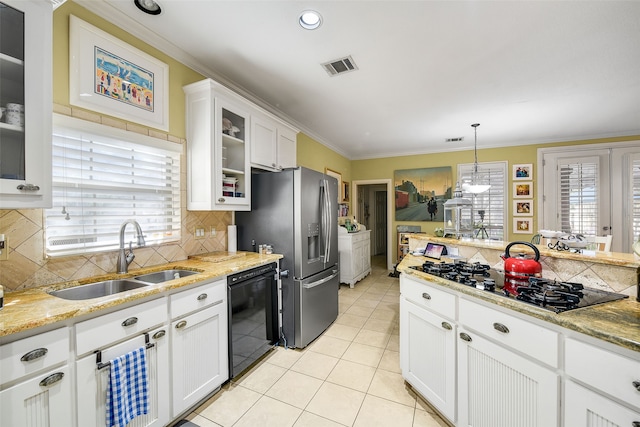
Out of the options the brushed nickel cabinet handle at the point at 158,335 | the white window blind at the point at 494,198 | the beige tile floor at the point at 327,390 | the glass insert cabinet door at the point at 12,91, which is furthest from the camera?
the white window blind at the point at 494,198

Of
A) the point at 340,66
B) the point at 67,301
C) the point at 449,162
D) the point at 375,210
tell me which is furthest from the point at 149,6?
the point at 375,210

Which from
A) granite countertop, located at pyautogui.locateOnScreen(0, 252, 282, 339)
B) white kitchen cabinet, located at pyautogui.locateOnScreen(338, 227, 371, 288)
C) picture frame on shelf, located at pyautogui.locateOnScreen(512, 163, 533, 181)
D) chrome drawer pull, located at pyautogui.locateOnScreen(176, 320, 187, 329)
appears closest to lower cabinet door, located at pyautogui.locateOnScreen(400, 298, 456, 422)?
granite countertop, located at pyautogui.locateOnScreen(0, 252, 282, 339)

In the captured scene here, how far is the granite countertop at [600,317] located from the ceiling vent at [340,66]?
Result: 2.10 metres

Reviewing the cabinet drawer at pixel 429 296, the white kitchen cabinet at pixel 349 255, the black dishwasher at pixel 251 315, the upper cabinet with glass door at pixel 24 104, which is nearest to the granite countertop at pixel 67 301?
the black dishwasher at pixel 251 315

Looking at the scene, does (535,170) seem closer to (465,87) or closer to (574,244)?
(465,87)

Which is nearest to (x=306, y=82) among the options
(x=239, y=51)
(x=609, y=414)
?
(x=239, y=51)

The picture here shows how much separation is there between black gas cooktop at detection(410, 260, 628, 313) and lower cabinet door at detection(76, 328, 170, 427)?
1801 millimetres

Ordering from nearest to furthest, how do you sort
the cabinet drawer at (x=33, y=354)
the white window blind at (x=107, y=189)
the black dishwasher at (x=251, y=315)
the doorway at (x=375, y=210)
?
the cabinet drawer at (x=33, y=354), the white window blind at (x=107, y=189), the black dishwasher at (x=251, y=315), the doorway at (x=375, y=210)

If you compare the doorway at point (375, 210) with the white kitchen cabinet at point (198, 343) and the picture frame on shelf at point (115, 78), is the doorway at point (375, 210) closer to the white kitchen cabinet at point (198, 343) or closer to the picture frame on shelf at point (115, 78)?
the white kitchen cabinet at point (198, 343)

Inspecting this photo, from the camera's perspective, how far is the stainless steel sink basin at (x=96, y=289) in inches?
62.1

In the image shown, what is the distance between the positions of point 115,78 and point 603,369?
10.0 ft

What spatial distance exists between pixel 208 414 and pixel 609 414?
2090mm

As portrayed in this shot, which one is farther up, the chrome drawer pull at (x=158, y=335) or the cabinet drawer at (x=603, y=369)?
the cabinet drawer at (x=603, y=369)

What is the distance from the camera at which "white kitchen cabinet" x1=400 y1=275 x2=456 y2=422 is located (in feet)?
5.22
